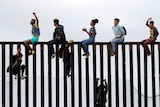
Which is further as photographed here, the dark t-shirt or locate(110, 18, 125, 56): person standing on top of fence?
the dark t-shirt

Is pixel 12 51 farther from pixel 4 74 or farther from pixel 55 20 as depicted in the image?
pixel 55 20

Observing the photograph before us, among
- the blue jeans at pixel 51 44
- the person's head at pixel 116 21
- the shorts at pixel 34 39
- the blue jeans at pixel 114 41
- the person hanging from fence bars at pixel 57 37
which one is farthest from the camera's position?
the blue jeans at pixel 51 44

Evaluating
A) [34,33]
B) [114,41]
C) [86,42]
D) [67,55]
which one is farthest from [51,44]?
[114,41]

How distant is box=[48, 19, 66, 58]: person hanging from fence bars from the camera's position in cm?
1688

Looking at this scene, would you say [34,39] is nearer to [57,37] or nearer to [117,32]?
[57,37]

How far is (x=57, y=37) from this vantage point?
1728 centimetres

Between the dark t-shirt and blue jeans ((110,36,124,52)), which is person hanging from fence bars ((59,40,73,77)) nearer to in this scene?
the dark t-shirt

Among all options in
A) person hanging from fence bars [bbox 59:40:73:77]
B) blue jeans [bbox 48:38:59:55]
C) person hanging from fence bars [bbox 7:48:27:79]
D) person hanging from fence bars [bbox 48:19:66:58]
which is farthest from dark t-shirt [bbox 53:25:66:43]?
person hanging from fence bars [bbox 7:48:27:79]

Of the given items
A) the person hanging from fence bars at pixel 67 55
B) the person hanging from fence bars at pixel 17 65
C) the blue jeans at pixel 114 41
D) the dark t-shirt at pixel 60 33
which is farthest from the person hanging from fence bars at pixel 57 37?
the blue jeans at pixel 114 41

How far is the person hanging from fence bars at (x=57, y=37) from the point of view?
16875 millimetres

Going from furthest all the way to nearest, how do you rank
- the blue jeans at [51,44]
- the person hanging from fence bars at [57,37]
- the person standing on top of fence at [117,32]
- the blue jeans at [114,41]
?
the blue jeans at [51,44] → the blue jeans at [114,41] → the person hanging from fence bars at [57,37] → the person standing on top of fence at [117,32]

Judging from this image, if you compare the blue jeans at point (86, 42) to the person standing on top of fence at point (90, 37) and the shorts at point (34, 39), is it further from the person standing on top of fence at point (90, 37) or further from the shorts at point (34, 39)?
the shorts at point (34, 39)

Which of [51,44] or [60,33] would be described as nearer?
[60,33]

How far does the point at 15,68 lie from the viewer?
1803 centimetres
